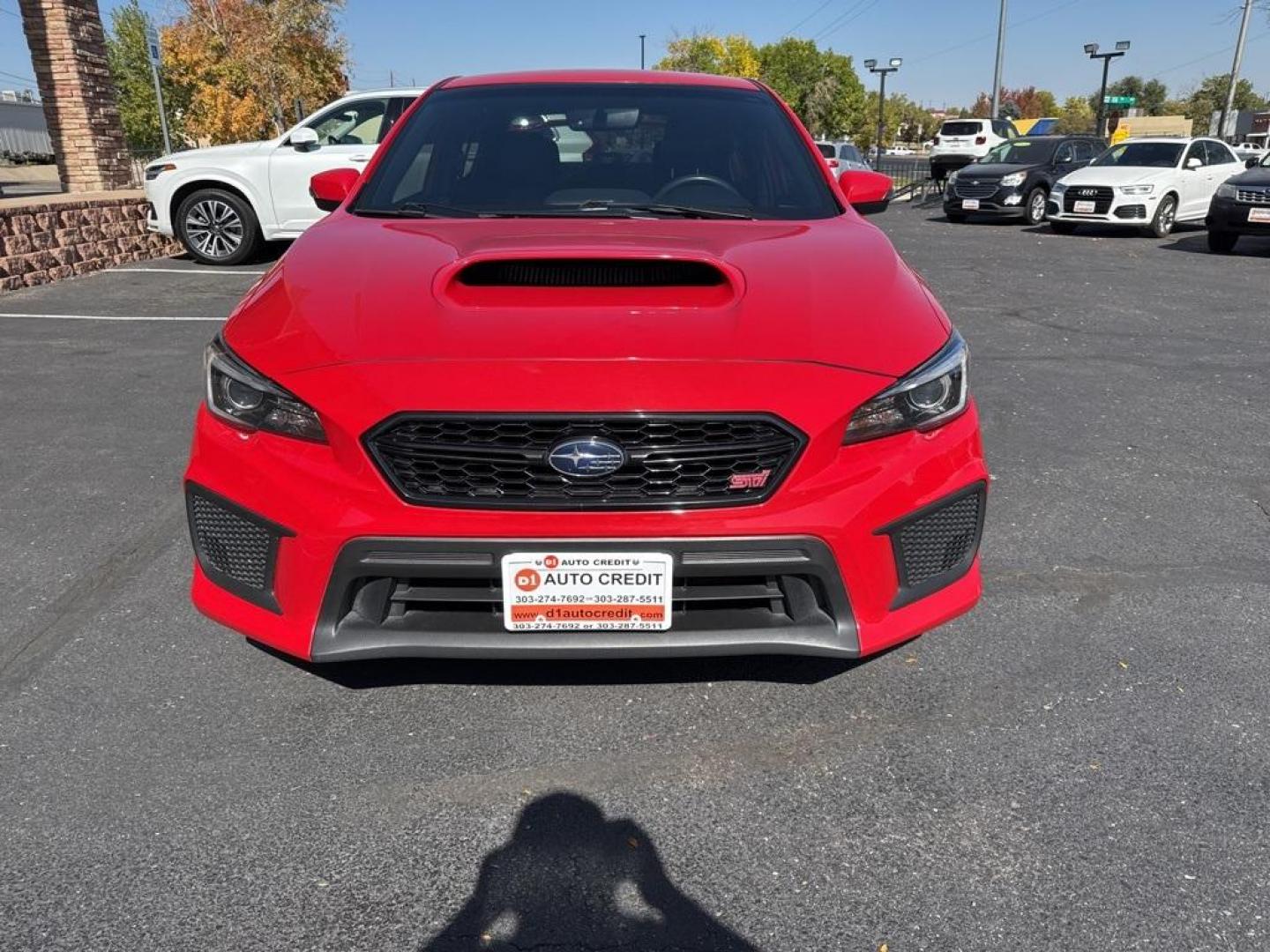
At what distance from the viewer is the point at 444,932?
1.94 meters

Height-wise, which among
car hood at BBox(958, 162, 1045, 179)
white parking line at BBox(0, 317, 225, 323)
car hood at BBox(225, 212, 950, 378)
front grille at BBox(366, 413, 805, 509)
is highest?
car hood at BBox(225, 212, 950, 378)

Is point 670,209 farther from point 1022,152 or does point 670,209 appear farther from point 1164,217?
point 1022,152

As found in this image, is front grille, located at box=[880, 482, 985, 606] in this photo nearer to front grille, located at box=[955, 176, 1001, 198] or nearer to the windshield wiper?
the windshield wiper

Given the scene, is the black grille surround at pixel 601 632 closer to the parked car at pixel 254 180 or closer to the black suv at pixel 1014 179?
the parked car at pixel 254 180

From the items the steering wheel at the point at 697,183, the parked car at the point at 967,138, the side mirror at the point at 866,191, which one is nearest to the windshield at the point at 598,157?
the steering wheel at the point at 697,183

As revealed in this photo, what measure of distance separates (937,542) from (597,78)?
2408mm

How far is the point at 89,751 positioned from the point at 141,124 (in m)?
42.4

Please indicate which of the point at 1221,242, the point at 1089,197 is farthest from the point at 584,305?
the point at 1089,197

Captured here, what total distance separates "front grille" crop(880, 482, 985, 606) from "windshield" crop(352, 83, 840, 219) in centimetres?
121

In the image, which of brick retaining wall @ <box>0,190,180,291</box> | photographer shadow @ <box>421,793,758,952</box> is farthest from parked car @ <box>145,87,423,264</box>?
photographer shadow @ <box>421,793,758,952</box>

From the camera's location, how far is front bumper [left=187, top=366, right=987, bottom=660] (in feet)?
7.07

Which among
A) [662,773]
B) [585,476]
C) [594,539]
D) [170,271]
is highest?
[585,476]

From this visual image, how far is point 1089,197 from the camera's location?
51.0 ft

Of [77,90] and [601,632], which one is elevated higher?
[77,90]
